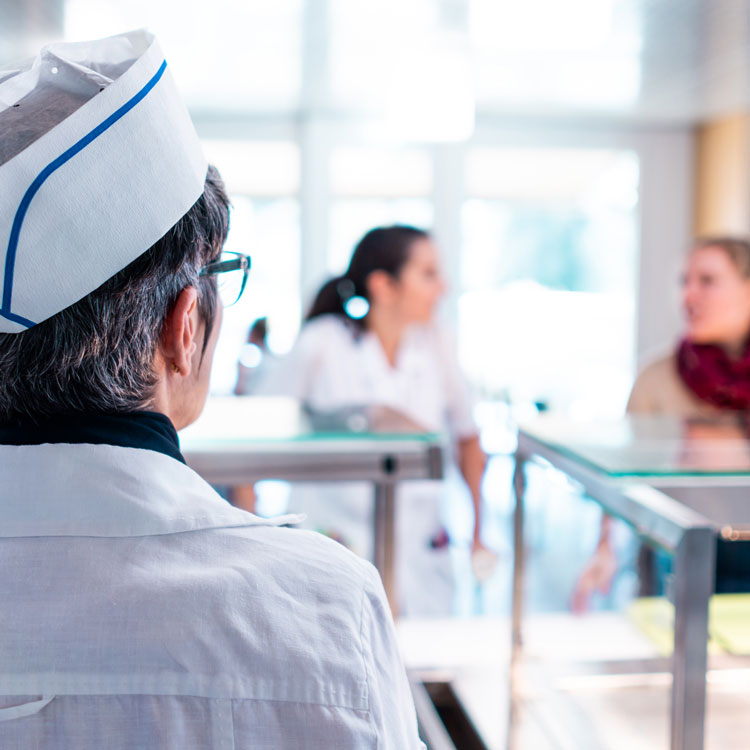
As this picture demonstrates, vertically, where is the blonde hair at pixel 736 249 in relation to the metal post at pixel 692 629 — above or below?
above

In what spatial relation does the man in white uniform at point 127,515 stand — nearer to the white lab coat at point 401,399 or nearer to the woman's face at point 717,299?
the white lab coat at point 401,399

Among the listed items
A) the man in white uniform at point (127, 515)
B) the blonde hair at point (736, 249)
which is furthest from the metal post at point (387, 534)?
the blonde hair at point (736, 249)

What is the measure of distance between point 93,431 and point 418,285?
1805mm

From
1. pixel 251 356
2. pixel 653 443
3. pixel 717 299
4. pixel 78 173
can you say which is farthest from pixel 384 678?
pixel 251 356

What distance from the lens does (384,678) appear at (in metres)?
0.54

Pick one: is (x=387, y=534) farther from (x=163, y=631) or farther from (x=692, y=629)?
(x=163, y=631)

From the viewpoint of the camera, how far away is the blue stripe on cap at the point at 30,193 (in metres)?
0.52

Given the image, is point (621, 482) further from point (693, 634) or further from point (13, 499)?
point (13, 499)

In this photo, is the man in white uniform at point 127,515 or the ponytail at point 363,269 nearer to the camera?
the man in white uniform at point 127,515

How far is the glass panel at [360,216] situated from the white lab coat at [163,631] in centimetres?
511

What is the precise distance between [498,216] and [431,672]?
4977mm

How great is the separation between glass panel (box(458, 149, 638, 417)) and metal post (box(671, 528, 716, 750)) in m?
5.18

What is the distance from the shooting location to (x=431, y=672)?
1.14m

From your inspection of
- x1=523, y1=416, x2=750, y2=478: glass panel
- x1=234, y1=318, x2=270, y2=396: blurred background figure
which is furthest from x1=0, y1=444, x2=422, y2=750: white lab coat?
x1=234, y1=318, x2=270, y2=396: blurred background figure
